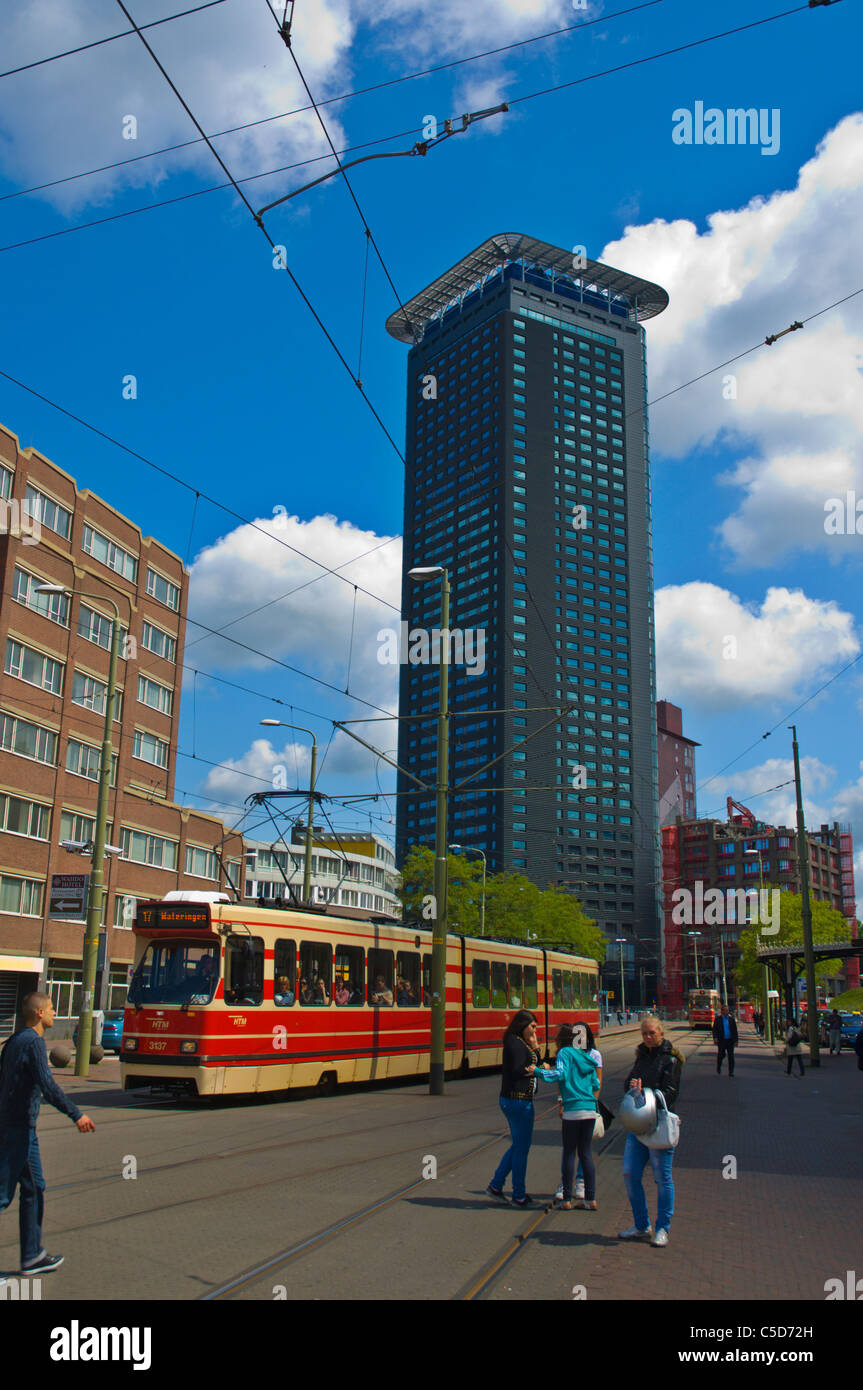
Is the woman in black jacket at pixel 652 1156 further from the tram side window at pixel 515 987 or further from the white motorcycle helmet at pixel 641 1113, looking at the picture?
the tram side window at pixel 515 987

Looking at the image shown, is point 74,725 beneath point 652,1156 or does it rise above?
above

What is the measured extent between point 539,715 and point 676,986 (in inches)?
1637

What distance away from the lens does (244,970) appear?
17.4m

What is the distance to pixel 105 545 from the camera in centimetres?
4891

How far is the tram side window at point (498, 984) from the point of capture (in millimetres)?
27548

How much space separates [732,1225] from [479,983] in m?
18.1

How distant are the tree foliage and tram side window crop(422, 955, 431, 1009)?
3120 cm

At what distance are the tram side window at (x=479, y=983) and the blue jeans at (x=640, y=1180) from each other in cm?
1827

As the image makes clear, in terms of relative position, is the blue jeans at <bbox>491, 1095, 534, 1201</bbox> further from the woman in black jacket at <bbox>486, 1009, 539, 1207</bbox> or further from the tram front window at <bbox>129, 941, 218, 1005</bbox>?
the tram front window at <bbox>129, 941, 218, 1005</bbox>

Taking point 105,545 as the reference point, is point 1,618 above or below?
below

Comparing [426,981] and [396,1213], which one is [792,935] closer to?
[426,981]

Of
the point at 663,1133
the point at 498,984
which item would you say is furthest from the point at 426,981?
the point at 663,1133
